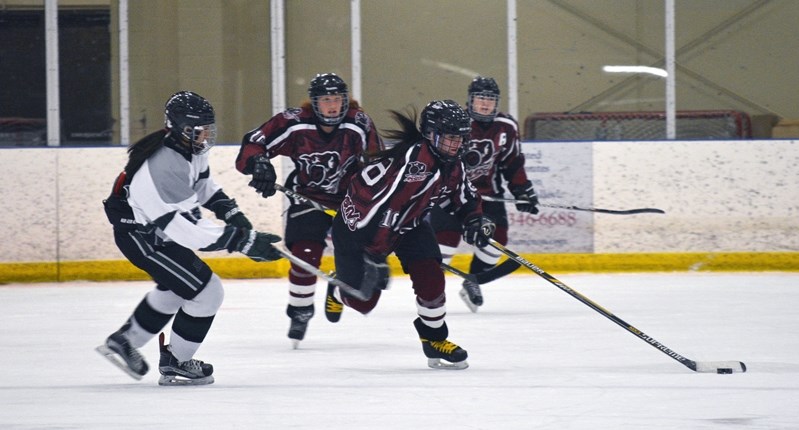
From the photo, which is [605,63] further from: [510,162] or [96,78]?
[96,78]

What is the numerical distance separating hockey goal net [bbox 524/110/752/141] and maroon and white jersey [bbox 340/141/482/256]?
139 inches

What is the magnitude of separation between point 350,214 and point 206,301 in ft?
2.47

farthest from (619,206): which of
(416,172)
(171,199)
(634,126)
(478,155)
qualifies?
(171,199)

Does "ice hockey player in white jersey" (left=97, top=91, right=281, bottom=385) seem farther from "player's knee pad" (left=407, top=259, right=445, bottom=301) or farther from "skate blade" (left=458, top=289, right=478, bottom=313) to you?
"skate blade" (left=458, top=289, right=478, bottom=313)

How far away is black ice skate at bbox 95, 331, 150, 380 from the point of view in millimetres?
3861

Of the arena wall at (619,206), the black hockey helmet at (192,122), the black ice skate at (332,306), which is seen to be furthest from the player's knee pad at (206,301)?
the arena wall at (619,206)

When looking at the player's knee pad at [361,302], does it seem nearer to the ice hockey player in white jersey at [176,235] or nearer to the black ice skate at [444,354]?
the black ice skate at [444,354]

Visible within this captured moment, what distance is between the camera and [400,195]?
165 inches

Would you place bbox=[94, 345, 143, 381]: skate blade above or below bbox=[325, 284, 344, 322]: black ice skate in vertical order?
below

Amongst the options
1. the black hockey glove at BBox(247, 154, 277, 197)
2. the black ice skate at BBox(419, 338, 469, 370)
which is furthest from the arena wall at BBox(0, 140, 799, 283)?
the black ice skate at BBox(419, 338, 469, 370)

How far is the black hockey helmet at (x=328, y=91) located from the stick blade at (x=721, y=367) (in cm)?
169

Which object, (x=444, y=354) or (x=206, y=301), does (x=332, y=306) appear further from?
(x=206, y=301)

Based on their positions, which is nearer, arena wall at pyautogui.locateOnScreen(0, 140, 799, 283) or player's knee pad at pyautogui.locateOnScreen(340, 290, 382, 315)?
player's knee pad at pyautogui.locateOnScreen(340, 290, 382, 315)

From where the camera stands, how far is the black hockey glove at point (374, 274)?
170 inches
